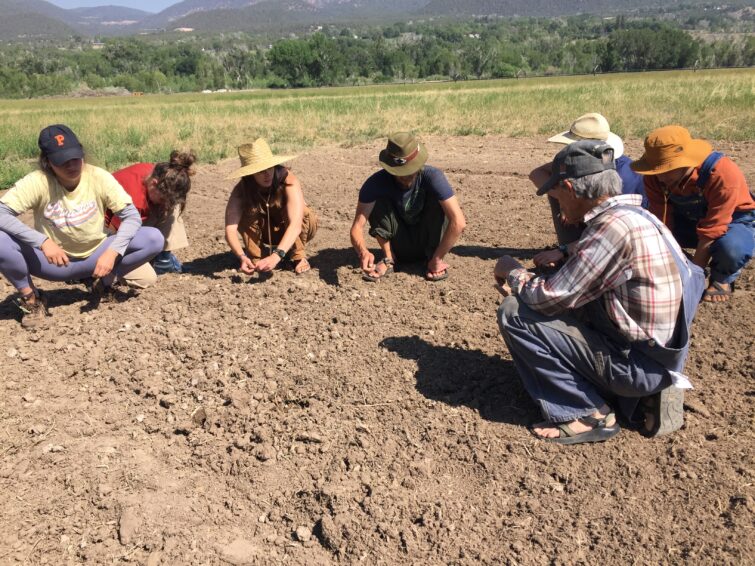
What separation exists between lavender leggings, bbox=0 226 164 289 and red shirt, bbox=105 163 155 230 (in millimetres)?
310

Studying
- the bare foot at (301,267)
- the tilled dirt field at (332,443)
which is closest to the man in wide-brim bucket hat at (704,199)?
the tilled dirt field at (332,443)

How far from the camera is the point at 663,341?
2225mm

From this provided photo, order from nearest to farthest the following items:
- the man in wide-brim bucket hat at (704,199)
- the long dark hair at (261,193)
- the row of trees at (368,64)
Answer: the man in wide-brim bucket hat at (704,199), the long dark hair at (261,193), the row of trees at (368,64)

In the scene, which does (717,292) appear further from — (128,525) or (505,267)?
(128,525)

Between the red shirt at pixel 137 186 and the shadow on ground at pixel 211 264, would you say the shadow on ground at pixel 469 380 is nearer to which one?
the shadow on ground at pixel 211 264

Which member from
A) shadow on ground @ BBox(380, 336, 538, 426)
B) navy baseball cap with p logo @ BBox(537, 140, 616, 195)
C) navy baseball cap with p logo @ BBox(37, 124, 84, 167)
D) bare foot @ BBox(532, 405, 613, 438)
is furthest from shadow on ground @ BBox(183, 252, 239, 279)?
navy baseball cap with p logo @ BBox(537, 140, 616, 195)

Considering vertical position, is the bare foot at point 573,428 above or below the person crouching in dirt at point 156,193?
below

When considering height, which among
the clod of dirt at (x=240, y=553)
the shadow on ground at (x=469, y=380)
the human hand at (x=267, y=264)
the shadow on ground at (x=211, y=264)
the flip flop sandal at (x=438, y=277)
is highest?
the human hand at (x=267, y=264)

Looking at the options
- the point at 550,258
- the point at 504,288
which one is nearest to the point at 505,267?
the point at 504,288

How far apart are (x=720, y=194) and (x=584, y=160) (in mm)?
1791

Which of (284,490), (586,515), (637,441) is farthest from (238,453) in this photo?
(637,441)

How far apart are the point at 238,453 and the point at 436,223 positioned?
2.12 meters

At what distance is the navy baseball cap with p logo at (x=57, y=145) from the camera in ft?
10.9

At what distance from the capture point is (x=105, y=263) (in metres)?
3.59
